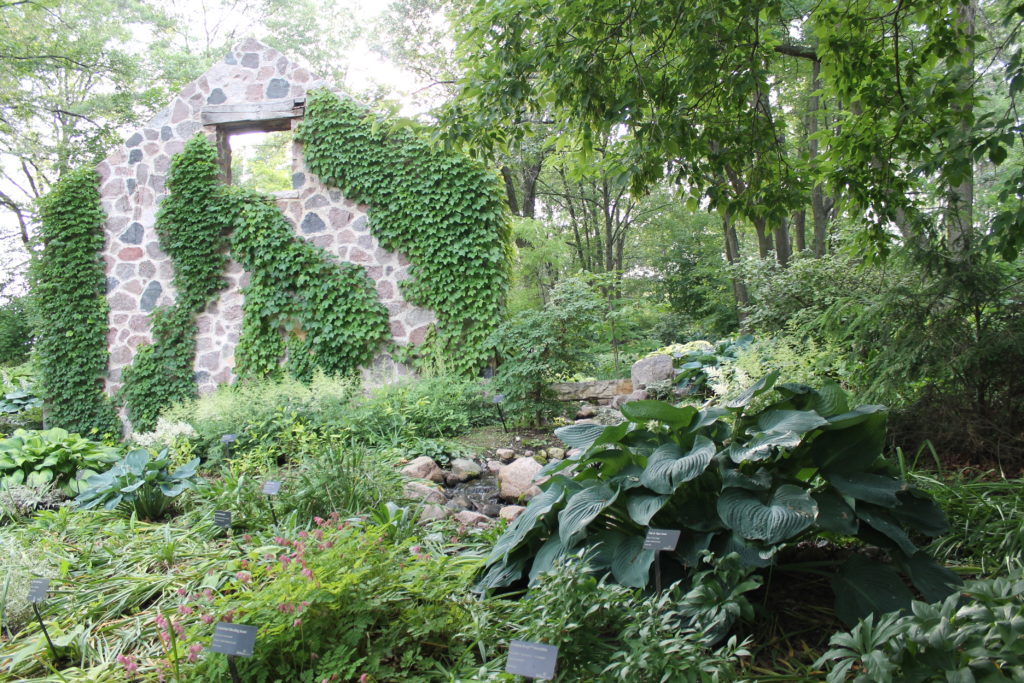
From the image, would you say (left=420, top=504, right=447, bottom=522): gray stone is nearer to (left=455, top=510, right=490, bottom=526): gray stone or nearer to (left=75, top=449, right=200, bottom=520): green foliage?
(left=455, top=510, right=490, bottom=526): gray stone

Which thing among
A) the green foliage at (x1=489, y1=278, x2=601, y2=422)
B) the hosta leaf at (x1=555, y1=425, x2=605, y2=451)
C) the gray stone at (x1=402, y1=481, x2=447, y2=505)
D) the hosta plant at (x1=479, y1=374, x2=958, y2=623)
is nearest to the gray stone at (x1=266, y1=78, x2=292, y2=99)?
the green foliage at (x1=489, y1=278, x2=601, y2=422)

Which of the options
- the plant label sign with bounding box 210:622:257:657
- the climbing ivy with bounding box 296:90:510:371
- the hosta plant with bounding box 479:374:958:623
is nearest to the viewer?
the plant label sign with bounding box 210:622:257:657

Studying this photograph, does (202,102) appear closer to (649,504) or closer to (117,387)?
(117,387)

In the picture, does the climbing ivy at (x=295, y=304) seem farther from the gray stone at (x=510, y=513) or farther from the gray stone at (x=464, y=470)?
the gray stone at (x=510, y=513)

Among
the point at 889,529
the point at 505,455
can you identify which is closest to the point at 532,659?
the point at 889,529

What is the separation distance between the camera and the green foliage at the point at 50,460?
166 inches

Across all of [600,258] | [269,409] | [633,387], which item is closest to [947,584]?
[269,409]

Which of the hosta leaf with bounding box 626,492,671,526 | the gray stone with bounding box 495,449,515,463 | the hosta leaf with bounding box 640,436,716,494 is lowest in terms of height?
the gray stone with bounding box 495,449,515,463

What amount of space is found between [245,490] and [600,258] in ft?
50.9

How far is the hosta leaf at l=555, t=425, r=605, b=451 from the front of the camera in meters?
2.61

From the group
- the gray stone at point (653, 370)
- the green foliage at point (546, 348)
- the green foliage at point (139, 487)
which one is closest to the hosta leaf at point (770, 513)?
the green foliage at point (139, 487)

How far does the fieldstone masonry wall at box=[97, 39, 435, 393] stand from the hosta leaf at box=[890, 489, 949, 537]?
596cm

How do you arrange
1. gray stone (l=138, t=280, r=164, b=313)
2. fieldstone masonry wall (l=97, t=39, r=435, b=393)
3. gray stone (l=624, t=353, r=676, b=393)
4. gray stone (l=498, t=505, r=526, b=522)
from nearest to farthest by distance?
1. gray stone (l=498, t=505, r=526, b=522)
2. gray stone (l=624, t=353, r=676, b=393)
3. fieldstone masonry wall (l=97, t=39, r=435, b=393)
4. gray stone (l=138, t=280, r=164, b=313)

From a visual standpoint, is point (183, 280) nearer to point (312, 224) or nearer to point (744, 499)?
point (312, 224)
